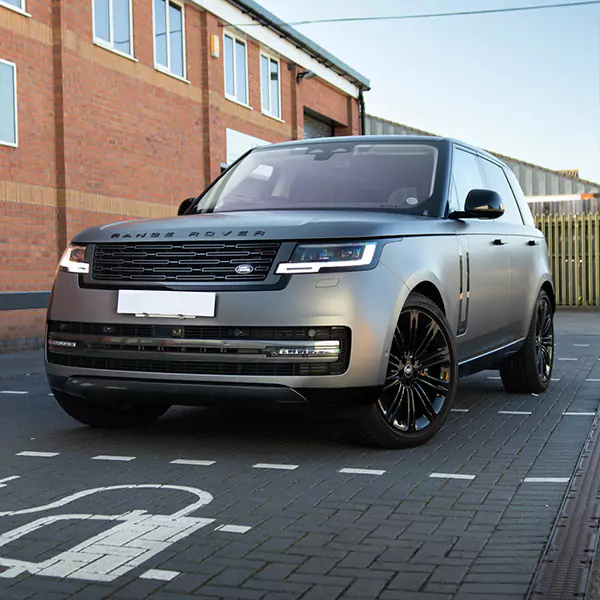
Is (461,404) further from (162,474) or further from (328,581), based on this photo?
(328,581)

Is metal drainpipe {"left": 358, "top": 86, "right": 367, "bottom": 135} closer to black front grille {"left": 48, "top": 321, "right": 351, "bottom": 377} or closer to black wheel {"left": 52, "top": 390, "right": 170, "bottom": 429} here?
black wheel {"left": 52, "top": 390, "right": 170, "bottom": 429}

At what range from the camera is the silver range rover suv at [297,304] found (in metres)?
4.91

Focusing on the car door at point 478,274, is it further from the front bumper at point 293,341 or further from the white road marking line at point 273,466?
the white road marking line at point 273,466

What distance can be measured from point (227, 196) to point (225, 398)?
6.61ft

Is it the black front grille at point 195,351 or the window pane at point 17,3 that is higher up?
the window pane at point 17,3

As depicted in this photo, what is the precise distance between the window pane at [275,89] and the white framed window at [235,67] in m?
1.85

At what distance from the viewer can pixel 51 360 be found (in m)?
5.56

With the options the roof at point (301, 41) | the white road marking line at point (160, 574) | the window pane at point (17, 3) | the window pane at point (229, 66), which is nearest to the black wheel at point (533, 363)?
the white road marking line at point (160, 574)

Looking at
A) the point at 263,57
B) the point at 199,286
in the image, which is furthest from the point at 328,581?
the point at 263,57

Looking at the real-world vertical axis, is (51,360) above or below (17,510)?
above

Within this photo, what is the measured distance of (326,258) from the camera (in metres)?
4.95

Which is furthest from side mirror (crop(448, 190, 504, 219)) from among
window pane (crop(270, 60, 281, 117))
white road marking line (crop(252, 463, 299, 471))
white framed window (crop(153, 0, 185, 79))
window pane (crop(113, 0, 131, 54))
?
window pane (crop(270, 60, 281, 117))

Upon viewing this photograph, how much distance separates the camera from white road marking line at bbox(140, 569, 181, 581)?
323cm

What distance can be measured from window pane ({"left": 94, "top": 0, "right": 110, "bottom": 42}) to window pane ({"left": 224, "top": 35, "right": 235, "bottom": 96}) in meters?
5.18
